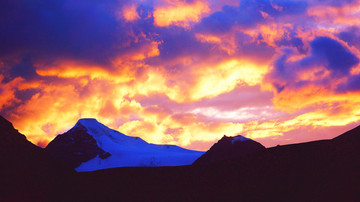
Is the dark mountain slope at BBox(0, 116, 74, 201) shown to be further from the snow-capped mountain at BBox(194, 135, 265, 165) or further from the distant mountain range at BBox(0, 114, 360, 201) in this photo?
the snow-capped mountain at BBox(194, 135, 265, 165)

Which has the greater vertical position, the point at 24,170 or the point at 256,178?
the point at 24,170

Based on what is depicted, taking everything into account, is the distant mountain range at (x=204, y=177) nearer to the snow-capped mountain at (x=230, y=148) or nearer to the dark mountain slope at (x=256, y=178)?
the dark mountain slope at (x=256, y=178)

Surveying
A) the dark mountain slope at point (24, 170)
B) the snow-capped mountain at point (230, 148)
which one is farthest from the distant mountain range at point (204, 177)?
the snow-capped mountain at point (230, 148)

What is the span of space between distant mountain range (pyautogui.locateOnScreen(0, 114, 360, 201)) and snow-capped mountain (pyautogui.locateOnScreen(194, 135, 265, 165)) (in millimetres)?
100199

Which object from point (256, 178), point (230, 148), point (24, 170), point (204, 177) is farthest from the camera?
point (230, 148)

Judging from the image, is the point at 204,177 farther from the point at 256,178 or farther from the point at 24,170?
the point at 24,170

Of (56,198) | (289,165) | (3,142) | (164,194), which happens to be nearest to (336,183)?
(289,165)

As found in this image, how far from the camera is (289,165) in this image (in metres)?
34.1

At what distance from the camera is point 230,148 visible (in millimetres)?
141625

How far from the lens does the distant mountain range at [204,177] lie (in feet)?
96.1

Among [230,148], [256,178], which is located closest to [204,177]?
[256,178]

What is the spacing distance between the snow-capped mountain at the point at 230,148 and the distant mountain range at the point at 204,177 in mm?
100199

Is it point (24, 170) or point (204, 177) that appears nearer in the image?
point (24, 170)

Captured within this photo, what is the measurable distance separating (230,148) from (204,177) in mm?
107727
